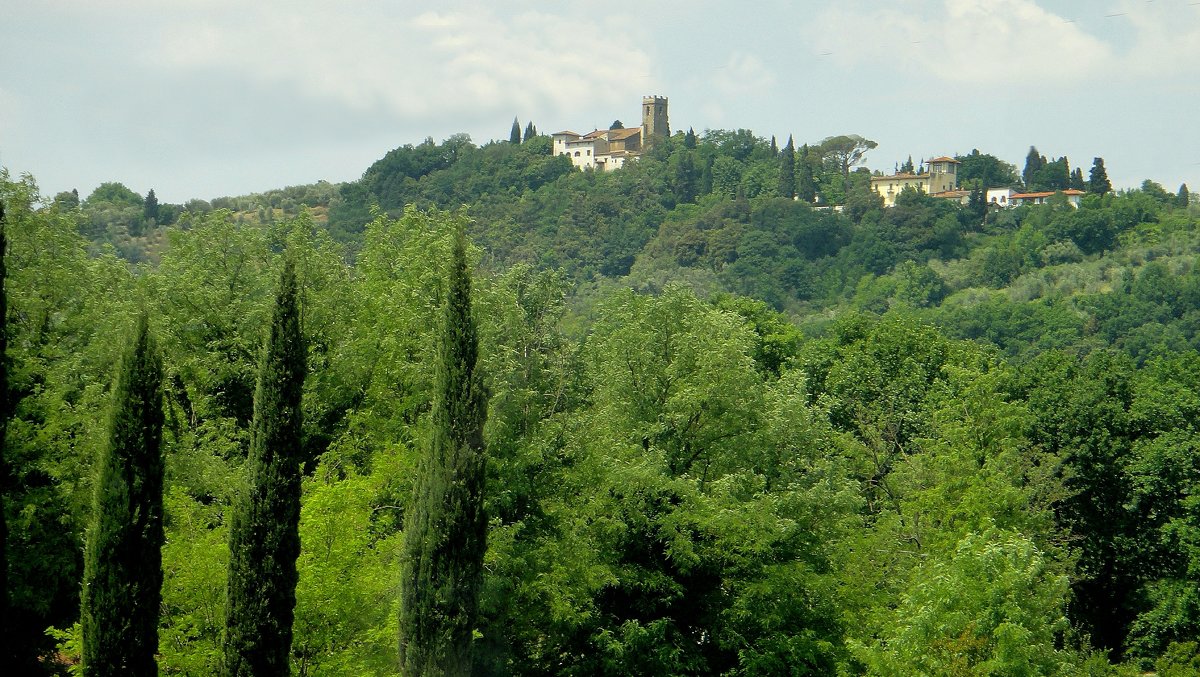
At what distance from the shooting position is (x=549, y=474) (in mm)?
23031

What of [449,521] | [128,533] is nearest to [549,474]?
[449,521]

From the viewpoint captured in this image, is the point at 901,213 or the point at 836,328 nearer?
the point at 836,328

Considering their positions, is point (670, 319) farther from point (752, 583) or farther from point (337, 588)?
point (337, 588)

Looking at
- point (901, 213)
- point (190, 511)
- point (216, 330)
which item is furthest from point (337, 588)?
point (901, 213)

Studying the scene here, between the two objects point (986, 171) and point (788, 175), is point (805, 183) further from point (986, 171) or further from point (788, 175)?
point (986, 171)

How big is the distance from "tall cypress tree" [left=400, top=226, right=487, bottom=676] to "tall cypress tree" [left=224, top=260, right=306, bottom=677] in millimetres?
1860

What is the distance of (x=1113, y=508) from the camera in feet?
133

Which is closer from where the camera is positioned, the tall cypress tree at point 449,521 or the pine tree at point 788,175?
the tall cypress tree at point 449,521

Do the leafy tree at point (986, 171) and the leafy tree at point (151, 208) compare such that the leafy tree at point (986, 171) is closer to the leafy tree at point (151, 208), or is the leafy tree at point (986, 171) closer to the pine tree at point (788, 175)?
the pine tree at point (788, 175)

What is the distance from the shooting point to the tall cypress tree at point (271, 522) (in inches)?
664

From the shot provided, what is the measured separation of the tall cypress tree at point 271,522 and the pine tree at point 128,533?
1.06m

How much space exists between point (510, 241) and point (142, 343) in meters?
127

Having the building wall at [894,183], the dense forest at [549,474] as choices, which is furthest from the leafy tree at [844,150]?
the dense forest at [549,474]

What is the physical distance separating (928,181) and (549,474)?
16646cm
